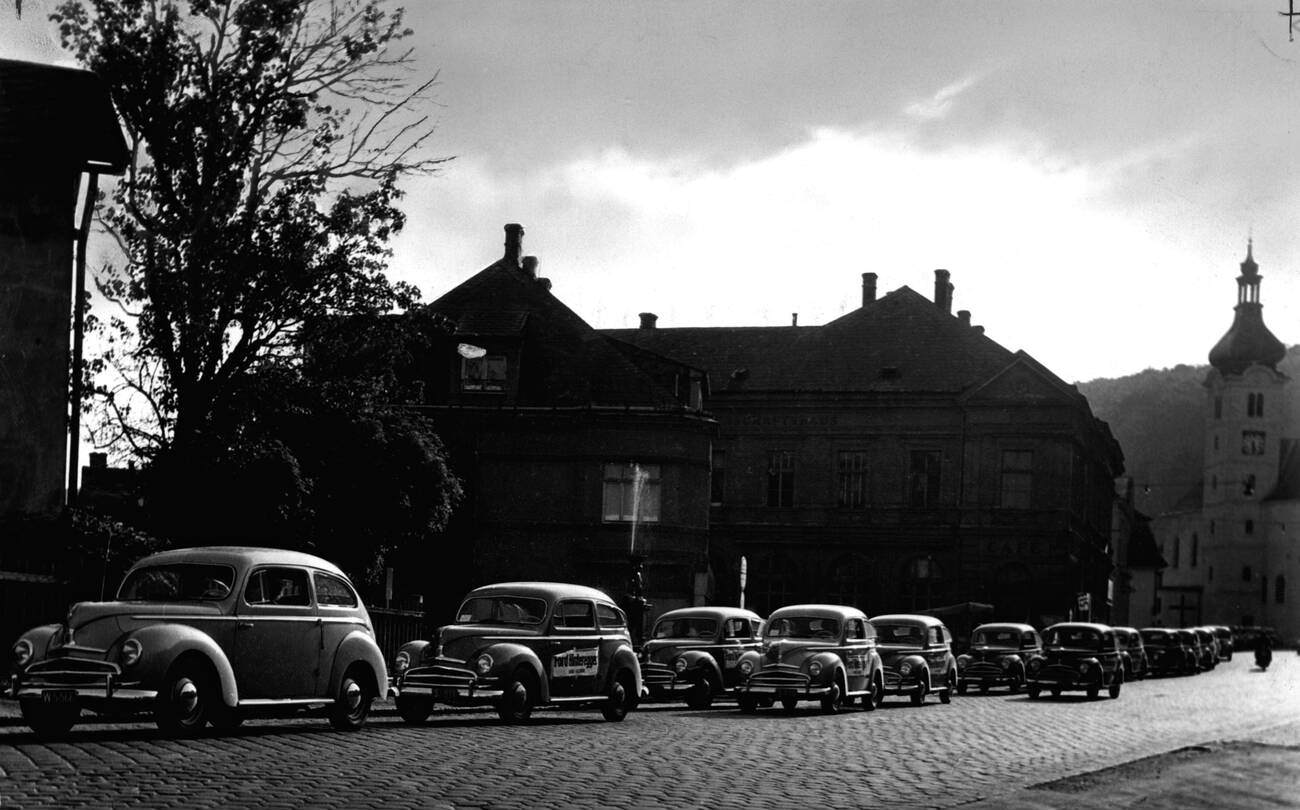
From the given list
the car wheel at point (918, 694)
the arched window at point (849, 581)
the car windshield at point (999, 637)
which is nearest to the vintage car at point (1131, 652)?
the car windshield at point (999, 637)

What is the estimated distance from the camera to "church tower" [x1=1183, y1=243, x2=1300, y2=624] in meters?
145

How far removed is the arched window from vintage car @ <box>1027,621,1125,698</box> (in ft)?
88.1

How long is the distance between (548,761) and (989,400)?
49.9 meters

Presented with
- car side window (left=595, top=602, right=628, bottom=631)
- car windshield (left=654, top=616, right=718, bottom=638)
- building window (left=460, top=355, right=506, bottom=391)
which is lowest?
car windshield (left=654, top=616, right=718, bottom=638)

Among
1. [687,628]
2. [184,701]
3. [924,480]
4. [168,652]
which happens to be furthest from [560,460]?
[168,652]

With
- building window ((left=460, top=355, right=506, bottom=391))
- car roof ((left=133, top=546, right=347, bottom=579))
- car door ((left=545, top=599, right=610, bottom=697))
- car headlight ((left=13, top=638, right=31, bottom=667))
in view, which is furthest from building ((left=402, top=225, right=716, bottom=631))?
car headlight ((left=13, top=638, right=31, bottom=667))

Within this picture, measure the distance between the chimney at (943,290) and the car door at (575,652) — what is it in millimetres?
51598

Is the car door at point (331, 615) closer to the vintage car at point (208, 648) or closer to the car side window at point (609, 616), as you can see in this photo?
the vintage car at point (208, 648)

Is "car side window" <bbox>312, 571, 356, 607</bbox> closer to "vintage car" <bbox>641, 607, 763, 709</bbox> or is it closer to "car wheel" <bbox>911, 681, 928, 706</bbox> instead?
"vintage car" <bbox>641, 607, 763, 709</bbox>

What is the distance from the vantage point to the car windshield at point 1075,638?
3712 centimetres

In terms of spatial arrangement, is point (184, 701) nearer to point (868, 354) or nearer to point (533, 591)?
point (533, 591)

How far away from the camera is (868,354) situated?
2645 inches

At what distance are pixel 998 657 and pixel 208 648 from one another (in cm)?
2453

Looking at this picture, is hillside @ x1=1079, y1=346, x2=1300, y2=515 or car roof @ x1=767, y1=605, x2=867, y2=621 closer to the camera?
car roof @ x1=767, y1=605, x2=867, y2=621
